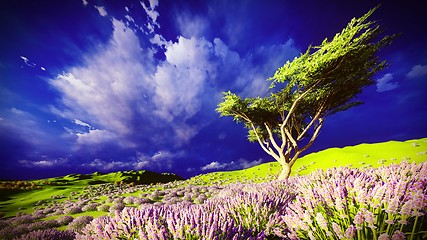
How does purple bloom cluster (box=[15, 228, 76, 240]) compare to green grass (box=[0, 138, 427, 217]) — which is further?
green grass (box=[0, 138, 427, 217])

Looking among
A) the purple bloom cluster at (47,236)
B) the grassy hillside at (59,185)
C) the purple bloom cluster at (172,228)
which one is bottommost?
the purple bloom cluster at (47,236)

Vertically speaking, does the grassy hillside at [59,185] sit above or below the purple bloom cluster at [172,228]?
above

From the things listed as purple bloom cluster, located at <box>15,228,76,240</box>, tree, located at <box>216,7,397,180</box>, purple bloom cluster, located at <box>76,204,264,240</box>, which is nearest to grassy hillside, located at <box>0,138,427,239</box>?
purple bloom cluster, located at <box>76,204,264,240</box>

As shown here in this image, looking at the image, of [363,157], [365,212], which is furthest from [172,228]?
[363,157]

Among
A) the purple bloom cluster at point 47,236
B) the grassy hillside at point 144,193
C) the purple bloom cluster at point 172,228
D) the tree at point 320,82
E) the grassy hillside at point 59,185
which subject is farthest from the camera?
the grassy hillside at point 59,185

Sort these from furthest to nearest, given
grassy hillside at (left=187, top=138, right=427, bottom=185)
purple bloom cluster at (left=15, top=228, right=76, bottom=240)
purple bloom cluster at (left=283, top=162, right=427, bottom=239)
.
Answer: grassy hillside at (left=187, top=138, right=427, bottom=185), purple bloom cluster at (left=15, top=228, right=76, bottom=240), purple bloom cluster at (left=283, top=162, right=427, bottom=239)

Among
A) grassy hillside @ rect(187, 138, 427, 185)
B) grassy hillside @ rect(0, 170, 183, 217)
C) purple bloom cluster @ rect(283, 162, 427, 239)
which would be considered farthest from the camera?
grassy hillside @ rect(187, 138, 427, 185)

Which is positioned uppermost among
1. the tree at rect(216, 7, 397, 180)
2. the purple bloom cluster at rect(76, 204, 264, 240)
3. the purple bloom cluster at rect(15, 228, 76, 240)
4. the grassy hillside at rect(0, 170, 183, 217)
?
the tree at rect(216, 7, 397, 180)

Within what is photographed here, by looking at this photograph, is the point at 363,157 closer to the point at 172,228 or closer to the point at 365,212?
the point at 365,212

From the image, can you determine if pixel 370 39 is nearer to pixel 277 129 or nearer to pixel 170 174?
pixel 277 129

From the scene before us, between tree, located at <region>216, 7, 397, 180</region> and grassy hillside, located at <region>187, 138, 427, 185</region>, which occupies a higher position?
tree, located at <region>216, 7, 397, 180</region>

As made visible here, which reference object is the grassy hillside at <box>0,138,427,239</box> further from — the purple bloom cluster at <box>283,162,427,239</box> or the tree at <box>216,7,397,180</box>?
the tree at <box>216,7,397,180</box>

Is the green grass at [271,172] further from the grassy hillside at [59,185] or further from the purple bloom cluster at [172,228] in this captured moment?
the purple bloom cluster at [172,228]

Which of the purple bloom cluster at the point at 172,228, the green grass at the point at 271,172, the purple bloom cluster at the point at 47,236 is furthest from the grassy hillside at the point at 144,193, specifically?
the purple bloom cluster at the point at 47,236
